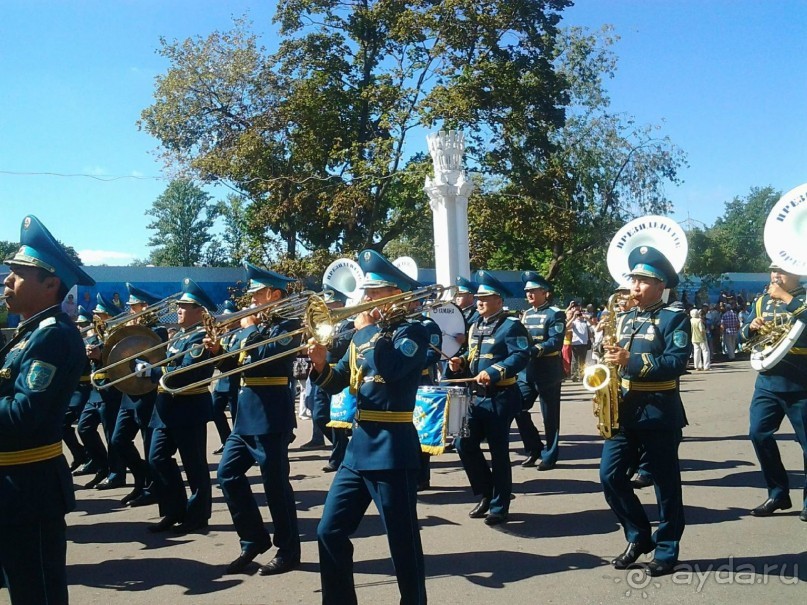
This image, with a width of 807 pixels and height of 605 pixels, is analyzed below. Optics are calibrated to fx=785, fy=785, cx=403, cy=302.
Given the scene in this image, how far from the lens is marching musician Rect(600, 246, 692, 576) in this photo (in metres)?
5.20

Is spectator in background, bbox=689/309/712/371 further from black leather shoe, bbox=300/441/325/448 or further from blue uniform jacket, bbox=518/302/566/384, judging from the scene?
black leather shoe, bbox=300/441/325/448

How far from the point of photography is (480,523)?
665 cm

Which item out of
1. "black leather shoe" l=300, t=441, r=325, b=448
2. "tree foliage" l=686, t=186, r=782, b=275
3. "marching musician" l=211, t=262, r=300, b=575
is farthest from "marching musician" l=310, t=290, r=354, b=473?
"tree foliage" l=686, t=186, r=782, b=275

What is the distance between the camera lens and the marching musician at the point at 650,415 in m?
5.20

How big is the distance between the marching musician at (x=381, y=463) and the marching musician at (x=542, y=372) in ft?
15.9

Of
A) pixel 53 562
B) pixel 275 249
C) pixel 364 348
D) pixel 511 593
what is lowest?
pixel 511 593

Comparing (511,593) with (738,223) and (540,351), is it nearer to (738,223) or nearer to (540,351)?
(540,351)

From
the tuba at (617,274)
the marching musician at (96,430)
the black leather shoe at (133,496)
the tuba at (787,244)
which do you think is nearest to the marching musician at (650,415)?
the tuba at (617,274)

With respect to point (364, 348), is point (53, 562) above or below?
below

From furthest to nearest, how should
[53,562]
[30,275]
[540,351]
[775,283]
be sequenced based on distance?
[540,351] → [775,283] → [30,275] → [53,562]

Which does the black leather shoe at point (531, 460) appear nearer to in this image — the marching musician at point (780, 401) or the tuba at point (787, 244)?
the marching musician at point (780, 401)

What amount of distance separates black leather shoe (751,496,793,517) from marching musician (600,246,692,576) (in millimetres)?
1641

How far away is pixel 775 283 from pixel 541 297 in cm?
318

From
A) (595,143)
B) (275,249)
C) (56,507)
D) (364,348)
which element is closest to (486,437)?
(364,348)
